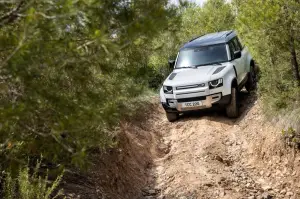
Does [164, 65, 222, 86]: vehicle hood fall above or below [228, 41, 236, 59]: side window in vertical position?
below

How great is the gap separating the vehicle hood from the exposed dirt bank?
116 cm

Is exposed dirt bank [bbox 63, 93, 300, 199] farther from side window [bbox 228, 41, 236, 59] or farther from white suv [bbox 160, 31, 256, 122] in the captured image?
side window [bbox 228, 41, 236, 59]

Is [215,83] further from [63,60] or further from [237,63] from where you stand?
[63,60]

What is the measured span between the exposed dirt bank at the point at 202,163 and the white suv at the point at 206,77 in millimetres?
607

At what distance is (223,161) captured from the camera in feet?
26.4

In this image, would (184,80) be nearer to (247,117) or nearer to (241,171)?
(247,117)

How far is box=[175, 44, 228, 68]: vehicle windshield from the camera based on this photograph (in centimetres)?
1017

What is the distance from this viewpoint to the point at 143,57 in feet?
19.2

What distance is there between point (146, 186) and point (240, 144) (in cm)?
264

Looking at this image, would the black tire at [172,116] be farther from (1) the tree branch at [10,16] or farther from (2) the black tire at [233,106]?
(1) the tree branch at [10,16]

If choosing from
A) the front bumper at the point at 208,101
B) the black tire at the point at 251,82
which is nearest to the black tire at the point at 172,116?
the front bumper at the point at 208,101

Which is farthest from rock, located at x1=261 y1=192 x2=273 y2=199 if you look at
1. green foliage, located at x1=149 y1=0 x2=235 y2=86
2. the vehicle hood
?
green foliage, located at x1=149 y1=0 x2=235 y2=86

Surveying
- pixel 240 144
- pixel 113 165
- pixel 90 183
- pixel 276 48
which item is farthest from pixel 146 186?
pixel 276 48

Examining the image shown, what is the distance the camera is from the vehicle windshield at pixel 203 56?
10172mm
